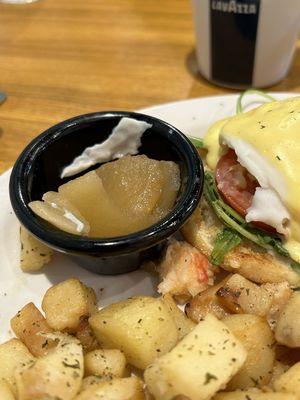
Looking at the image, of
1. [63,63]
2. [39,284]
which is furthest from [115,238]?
[63,63]

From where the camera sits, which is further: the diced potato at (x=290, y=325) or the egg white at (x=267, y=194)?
the egg white at (x=267, y=194)

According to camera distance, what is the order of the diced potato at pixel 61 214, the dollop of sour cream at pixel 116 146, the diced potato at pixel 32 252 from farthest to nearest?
1. the dollop of sour cream at pixel 116 146
2. the diced potato at pixel 32 252
3. the diced potato at pixel 61 214

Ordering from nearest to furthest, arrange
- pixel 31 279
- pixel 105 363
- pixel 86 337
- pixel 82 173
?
pixel 105 363 < pixel 86 337 < pixel 31 279 < pixel 82 173

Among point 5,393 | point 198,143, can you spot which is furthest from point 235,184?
point 5,393

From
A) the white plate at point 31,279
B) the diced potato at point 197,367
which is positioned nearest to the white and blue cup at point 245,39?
the white plate at point 31,279

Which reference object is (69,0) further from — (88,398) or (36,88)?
(88,398)

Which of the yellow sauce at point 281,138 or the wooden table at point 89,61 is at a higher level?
the yellow sauce at point 281,138

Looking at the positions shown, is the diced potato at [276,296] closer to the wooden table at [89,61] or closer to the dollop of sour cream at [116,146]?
the dollop of sour cream at [116,146]

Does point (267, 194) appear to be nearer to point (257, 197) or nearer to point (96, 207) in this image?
point (257, 197)
